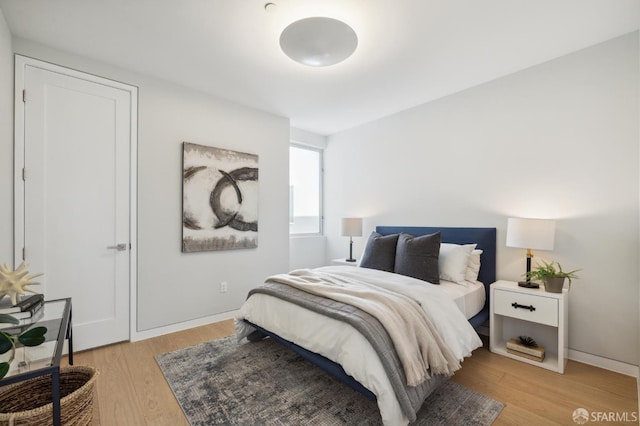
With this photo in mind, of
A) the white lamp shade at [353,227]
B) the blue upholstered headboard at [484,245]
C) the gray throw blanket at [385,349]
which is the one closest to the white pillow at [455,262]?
the blue upholstered headboard at [484,245]

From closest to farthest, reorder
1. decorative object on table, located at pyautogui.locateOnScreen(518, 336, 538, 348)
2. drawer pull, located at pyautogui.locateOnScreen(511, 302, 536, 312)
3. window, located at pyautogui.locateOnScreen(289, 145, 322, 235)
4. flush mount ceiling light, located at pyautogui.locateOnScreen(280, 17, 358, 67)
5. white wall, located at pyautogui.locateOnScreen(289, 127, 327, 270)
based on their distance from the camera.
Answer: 1. flush mount ceiling light, located at pyautogui.locateOnScreen(280, 17, 358, 67)
2. drawer pull, located at pyautogui.locateOnScreen(511, 302, 536, 312)
3. decorative object on table, located at pyautogui.locateOnScreen(518, 336, 538, 348)
4. white wall, located at pyautogui.locateOnScreen(289, 127, 327, 270)
5. window, located at pyautogui.locateOnScreen(289, 145, 322, 235)

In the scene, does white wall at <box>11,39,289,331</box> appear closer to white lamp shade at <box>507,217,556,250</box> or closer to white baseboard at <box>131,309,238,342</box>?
white baseboard at <box>131,309,238,342</box>

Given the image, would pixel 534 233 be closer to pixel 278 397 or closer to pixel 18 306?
pixel 278 397

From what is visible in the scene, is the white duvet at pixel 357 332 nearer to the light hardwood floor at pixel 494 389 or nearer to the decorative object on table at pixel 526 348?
the light hardwood floor at pixel 494 389

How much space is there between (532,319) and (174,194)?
3532 mm

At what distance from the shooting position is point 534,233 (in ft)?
7.86

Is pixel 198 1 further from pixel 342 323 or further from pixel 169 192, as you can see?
pixel 342 323

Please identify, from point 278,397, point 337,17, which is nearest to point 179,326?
point 278,397

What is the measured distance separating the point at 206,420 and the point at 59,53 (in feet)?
10.3

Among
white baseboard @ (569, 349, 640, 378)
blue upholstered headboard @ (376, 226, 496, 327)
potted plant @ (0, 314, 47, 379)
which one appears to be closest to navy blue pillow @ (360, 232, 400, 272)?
blue upholstered headboard @ (376, 226, 496, 327)

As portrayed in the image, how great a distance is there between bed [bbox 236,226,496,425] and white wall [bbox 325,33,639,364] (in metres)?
0.20

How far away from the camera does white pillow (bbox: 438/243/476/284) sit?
275 centimetres

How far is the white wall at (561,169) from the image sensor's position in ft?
7.42

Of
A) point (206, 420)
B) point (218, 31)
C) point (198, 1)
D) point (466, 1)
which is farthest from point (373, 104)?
point (206, 420)
